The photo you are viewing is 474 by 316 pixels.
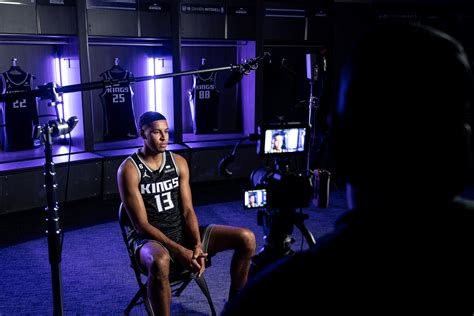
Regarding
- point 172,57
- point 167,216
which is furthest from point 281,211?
point 172,57

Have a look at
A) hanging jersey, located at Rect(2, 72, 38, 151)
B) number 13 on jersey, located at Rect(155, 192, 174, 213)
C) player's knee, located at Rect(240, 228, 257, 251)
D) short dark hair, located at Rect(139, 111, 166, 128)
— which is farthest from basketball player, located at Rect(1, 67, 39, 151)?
player's knee, located at Rect(240, 228, 257, 251)

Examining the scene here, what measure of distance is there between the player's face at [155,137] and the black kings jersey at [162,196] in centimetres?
9

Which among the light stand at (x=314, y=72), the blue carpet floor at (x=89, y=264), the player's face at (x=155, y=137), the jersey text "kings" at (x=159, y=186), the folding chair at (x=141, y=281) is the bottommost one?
the blue carpet floor at (x=89, y=264)

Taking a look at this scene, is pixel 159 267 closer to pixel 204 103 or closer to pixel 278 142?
pixel 278 142

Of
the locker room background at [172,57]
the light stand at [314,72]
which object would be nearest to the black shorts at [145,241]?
the locker room background at [172,57]

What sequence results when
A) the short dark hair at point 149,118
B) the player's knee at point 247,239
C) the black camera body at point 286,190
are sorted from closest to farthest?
the black camera body at point 286,190, the player's knee at point 247,239, the short dark hair at point 149,118

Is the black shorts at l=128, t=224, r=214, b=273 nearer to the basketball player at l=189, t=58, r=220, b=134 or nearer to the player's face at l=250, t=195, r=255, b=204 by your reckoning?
the player's face at l=250, t=195, r=255, b=204

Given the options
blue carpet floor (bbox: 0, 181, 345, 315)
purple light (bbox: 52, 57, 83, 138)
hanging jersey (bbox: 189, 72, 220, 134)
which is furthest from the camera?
hanging jersey (bbox: 189, 72, 220, 134)

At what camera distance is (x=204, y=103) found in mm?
5402

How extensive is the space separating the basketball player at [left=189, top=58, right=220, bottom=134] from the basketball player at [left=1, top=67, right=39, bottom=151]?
5.62 ft

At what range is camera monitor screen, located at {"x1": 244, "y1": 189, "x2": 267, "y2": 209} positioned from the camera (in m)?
2.09

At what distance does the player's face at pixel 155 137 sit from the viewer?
2619mm

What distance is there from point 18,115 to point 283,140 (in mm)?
3313

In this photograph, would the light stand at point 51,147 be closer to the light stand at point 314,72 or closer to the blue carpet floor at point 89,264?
the blue carpet floor at point 89,264
